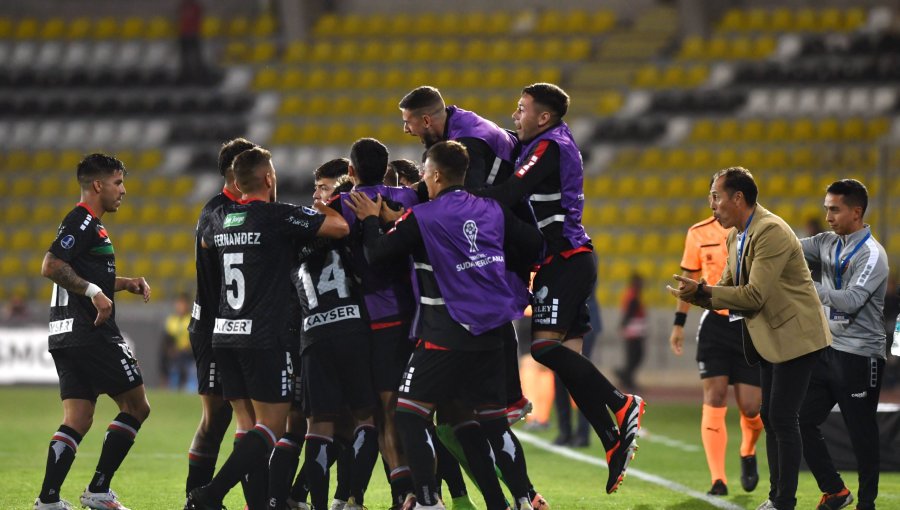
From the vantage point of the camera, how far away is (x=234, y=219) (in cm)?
698

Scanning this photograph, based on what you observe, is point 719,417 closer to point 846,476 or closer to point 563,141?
point 846,476

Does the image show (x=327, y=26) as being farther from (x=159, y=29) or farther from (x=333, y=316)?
(x=333, y=316)

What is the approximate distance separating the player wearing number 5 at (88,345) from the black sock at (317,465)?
4.09 ft

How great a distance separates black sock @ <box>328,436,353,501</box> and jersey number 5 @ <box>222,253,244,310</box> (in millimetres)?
1206

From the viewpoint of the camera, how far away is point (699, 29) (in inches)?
1028

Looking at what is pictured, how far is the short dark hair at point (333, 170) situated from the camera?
792 cm

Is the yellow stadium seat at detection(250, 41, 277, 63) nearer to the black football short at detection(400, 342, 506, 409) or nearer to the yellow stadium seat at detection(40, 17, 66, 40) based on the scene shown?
the yellow stadium seat at detection(40, 17, 66, 40)

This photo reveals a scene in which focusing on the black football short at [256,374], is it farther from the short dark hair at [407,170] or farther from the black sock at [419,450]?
the short dark hair at [407,170]

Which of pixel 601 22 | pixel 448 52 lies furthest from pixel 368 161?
pixel 601 22

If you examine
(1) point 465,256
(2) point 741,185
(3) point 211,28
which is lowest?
(1) point 465,256

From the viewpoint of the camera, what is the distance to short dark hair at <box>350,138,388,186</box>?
23.6ft

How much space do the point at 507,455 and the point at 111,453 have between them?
95.7 inches

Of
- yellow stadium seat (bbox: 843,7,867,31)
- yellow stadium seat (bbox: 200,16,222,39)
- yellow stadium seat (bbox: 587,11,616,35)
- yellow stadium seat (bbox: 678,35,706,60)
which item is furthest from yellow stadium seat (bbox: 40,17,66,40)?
yellow stadium seat (bbox: 843,7,867,31)

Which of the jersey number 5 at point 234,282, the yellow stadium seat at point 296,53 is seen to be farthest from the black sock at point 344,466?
the yellow stadium seat at point 296,53
